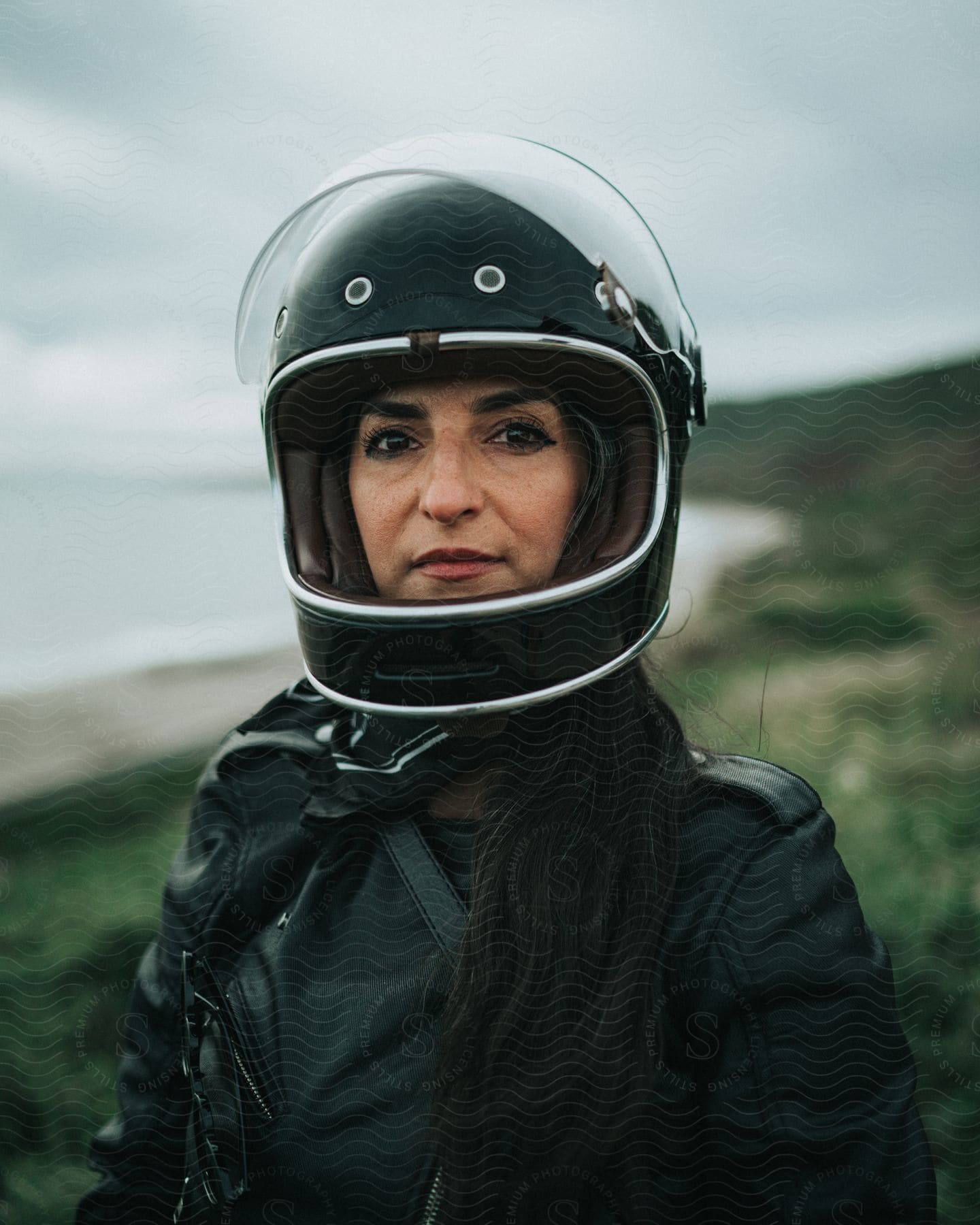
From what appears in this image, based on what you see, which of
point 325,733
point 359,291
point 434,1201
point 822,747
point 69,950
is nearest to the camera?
point 434,1201

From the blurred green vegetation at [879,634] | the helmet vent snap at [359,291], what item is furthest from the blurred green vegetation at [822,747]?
the helmet vent snap at [359,291]

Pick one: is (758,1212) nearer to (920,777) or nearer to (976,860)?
(920,777)

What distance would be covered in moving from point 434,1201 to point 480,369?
67 cm

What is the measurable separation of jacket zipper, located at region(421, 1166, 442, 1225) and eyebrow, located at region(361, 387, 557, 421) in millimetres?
608

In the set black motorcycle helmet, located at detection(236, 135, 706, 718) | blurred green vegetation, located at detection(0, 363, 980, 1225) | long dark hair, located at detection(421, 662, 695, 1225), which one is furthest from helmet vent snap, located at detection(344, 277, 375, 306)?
long dark hair, located at detection(421, 662, 695, 1225)

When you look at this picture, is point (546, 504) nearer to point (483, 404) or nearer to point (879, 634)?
point (483, 404)

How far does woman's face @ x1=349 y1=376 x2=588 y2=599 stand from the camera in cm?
79

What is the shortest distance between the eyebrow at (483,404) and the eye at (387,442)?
0.05 feet

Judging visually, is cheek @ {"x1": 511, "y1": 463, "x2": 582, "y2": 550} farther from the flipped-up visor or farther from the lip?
the flipped-up visor

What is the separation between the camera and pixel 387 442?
0.84 m

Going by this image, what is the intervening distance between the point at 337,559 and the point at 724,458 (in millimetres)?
425

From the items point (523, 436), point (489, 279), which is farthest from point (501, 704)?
point (489, 279)

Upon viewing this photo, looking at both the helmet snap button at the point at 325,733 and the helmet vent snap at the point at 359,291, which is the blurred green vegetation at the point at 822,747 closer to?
the helmet snap button at the point at 325,733

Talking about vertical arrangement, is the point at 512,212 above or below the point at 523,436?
above
